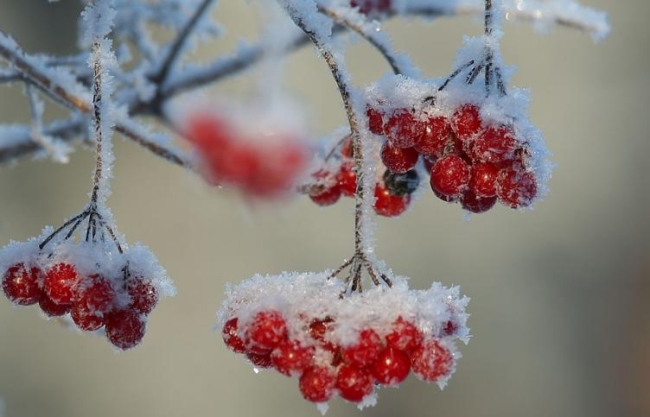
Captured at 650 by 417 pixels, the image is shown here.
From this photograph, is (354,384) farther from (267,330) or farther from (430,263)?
(430,263)

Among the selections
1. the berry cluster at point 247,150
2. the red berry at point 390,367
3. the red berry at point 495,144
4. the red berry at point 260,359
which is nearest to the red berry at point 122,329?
the red berry at point 260,359

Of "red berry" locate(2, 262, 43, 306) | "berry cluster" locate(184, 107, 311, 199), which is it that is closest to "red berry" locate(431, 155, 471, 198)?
"red berry" locate(2, 262, 43, 306)

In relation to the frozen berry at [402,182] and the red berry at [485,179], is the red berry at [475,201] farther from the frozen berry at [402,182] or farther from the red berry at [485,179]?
the frozen berry at [402,182]

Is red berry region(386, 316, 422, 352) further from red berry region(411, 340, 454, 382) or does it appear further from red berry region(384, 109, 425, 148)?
red berry region(384, 109, 425, 148)

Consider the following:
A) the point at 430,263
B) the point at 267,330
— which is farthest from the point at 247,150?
the point at 430,263

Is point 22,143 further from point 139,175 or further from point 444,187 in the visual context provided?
point 139,175

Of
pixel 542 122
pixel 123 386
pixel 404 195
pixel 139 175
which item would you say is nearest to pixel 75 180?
pixel 139 175

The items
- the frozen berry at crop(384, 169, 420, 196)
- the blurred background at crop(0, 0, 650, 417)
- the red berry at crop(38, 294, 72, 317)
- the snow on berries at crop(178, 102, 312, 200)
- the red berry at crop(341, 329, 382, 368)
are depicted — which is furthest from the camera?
the blurred background at crop(0, 0, 650, 417)
